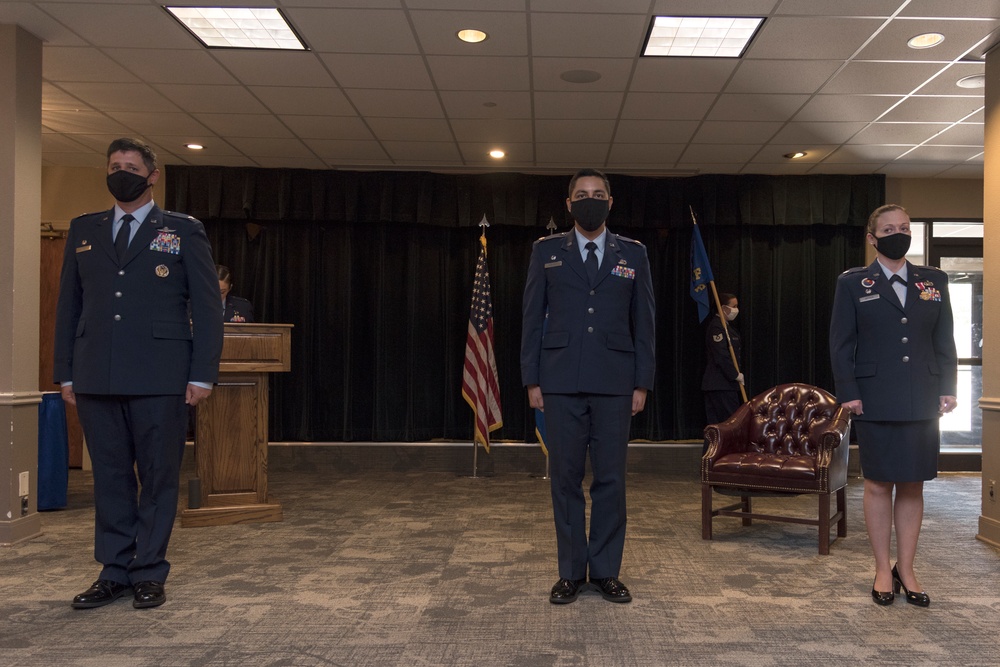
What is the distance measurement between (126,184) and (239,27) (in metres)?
1.99

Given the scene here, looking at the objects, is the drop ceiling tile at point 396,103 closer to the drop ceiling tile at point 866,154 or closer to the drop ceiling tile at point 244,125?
the drop ceiling tile at point 244,125

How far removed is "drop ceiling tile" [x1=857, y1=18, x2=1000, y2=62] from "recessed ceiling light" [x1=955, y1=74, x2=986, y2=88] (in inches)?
16.5

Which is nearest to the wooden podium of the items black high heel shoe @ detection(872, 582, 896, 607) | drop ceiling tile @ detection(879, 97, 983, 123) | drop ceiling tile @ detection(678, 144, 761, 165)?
black high heel shoe @ detection(872, 582, 896, 607)

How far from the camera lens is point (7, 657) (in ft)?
7.98

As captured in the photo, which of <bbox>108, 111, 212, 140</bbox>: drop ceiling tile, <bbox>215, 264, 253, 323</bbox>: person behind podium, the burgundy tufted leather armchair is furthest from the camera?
<bbox>108, 111, 212, 140</bbox>: drop ceiling tile

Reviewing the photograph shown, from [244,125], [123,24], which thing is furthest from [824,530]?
[244,125]

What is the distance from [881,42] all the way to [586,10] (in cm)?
178

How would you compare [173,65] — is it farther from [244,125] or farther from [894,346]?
[894,346]

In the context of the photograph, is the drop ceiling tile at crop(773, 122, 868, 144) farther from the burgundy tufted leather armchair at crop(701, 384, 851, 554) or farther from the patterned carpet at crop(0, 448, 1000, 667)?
the patterned carpet at crop(0, 448, 1000, 667)

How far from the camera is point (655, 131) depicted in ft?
20.4

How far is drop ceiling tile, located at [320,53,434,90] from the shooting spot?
15.8 ft

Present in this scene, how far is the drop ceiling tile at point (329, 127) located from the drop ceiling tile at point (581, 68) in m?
1.64

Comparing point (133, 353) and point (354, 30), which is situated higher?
point (354, 30)

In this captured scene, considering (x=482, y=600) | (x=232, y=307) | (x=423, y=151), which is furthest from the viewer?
(x=423, y=151)
